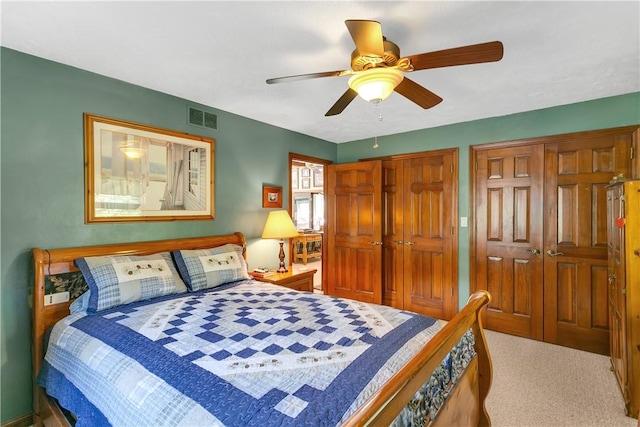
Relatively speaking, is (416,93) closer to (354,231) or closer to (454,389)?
(454,389)

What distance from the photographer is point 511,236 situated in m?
3.47

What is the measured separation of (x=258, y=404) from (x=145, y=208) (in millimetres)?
2168

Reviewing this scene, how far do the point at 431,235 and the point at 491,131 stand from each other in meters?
1.39

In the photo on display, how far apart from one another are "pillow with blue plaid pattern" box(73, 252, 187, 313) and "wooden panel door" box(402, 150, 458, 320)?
9.40 feet

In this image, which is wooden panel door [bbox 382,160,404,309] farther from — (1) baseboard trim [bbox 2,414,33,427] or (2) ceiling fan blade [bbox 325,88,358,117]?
(1) baseboard trim [bbox 2,414,33,427]

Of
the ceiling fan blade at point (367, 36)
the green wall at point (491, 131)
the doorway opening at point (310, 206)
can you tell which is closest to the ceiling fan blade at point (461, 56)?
the ceiling fan blade at point (367, 36)

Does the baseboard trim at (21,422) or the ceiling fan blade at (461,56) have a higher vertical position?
the ceiling fan blade at (461,56)

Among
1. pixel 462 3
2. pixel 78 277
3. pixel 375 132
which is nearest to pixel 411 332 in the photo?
pixel 462 3

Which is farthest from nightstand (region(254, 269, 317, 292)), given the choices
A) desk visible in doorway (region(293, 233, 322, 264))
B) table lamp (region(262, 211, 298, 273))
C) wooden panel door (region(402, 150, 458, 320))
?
desk visible in doorway (region(293, 233, 322, 264))

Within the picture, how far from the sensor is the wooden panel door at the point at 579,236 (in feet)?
9.77

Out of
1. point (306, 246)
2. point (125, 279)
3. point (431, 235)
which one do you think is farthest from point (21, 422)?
point (306, 246)

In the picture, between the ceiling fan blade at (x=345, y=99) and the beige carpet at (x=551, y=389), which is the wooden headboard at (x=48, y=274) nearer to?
the ceiling fan blade at (x=345, y=99)

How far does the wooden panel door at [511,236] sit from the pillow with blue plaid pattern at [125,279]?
325cm

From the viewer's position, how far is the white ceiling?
5.42ft
